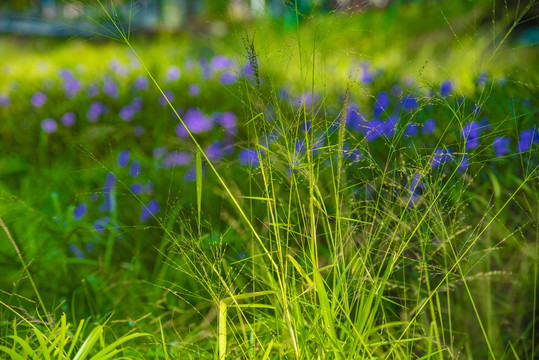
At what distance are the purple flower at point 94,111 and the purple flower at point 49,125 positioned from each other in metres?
0.18

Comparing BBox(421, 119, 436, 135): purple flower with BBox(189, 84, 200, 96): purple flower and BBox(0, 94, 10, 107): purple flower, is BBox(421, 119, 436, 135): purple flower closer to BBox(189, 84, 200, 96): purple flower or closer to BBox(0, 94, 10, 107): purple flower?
BBox(189, 84, 200, 96): purple flower

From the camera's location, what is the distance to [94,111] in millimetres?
3156

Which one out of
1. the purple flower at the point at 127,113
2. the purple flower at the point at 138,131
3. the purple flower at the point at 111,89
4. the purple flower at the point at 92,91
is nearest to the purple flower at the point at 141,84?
the purple flower at the point at 111,89

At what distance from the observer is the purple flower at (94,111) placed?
3.15 metres

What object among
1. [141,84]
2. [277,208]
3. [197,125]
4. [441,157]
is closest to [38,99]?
[141,84]

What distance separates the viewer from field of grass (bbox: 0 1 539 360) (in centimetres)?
101

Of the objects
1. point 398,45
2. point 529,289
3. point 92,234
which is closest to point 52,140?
point 92,234

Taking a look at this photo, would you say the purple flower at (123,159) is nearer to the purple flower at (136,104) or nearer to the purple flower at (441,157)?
the purple flower at (136,104)

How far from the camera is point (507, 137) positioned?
182 cm

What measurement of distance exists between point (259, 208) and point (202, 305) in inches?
15.6

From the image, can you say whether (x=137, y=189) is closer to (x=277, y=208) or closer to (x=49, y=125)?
(x=277, y=208)

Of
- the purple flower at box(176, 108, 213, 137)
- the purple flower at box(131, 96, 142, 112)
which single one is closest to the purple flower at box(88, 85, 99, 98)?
the purple flower at box(131, 96, 142, 112)

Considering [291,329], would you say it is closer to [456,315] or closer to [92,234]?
[456,315]

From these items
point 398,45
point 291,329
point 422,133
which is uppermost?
point 291,329
